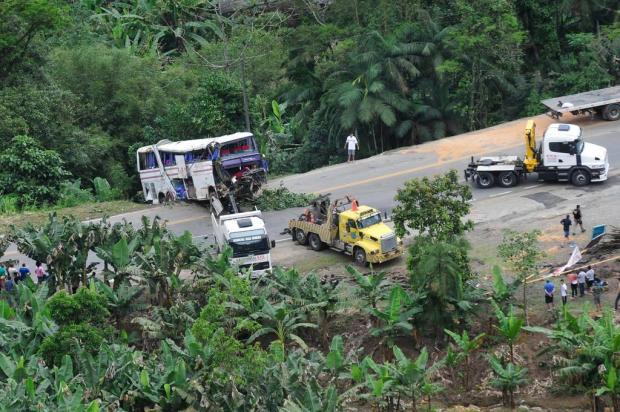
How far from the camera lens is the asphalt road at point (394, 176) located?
3903cm

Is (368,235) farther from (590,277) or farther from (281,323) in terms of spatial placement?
(590,277)

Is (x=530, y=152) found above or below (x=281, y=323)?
above

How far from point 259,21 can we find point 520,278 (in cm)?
3870

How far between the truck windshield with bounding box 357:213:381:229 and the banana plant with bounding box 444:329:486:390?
19.8 ft

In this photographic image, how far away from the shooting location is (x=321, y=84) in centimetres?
5353

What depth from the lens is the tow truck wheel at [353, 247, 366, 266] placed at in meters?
33.8

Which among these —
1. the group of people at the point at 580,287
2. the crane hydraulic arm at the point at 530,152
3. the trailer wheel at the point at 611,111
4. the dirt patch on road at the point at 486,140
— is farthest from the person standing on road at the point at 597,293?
the trailer wheel at the point at 611,111

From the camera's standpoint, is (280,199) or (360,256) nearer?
(360,256)

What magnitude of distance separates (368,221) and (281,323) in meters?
5.96

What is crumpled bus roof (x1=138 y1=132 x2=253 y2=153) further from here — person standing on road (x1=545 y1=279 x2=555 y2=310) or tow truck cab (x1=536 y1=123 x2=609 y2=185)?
person standing on road (x1=545 y1=279 x2=555 y2=310)

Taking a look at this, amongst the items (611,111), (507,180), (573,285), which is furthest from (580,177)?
(573,285)

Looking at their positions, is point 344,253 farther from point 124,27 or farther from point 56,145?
point 124,27

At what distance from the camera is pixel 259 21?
212 ft

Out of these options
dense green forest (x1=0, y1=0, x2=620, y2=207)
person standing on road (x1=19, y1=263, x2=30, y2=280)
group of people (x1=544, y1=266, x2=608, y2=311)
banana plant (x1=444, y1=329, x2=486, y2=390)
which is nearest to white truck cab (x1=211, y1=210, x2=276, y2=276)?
person standing on road (x1=19, y1=263, x2=30, y2=280)
